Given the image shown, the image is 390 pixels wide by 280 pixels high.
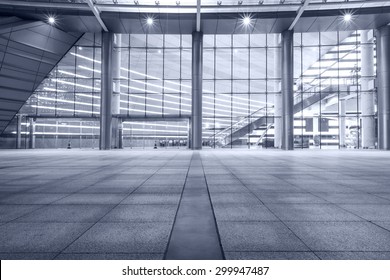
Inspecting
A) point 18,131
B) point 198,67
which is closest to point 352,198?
point 198,67

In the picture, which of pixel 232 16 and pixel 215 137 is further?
pixel 215 137

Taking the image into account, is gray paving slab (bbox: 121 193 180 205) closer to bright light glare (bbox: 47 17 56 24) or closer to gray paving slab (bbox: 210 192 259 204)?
gray paving slab (bbox: 210 192 259 204)

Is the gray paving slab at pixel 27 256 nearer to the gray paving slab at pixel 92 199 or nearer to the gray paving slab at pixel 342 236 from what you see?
the gray paving slab at pixel 92 199

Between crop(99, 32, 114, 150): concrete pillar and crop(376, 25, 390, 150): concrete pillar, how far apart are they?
87.1 ft

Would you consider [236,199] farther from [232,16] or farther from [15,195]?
[232,16]

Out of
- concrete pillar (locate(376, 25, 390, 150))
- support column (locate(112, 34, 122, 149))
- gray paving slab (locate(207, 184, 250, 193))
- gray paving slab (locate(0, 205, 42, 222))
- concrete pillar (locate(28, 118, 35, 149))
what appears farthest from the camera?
concrete pillar (locate(28, 118, 35, 149))

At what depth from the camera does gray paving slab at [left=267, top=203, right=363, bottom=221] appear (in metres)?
3.90

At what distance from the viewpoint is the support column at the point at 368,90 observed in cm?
2961

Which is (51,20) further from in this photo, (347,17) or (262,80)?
(347,17)

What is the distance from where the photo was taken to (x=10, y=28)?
2386cm

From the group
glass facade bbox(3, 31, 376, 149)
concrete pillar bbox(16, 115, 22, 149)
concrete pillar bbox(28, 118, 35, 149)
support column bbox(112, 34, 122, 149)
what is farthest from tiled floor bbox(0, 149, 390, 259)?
concrete pillar bbox(16, 115, 22, 149)

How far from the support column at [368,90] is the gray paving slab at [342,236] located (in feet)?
102
